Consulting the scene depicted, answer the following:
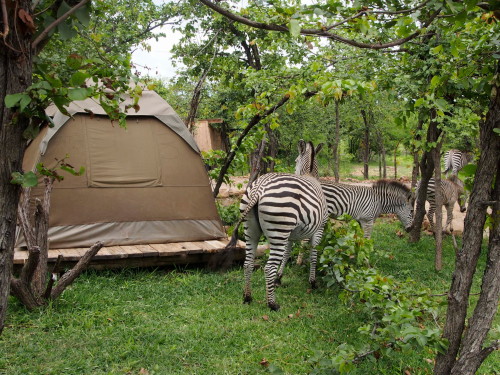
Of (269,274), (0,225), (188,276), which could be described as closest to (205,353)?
(269,274)

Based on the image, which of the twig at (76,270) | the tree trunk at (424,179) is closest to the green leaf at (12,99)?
the twig at (76,270)

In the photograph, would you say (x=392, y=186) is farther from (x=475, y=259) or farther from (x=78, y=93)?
(x=78, y=93)

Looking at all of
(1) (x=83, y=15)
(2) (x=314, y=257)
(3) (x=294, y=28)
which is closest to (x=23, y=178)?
(1) (x=83, y=15)

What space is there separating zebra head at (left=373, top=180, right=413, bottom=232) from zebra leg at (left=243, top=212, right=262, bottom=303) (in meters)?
3.24

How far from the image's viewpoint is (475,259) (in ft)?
9.16

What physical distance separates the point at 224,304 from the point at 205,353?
4.35 feet

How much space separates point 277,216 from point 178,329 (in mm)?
1679

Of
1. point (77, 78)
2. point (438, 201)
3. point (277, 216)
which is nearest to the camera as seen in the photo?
point (77, 78)

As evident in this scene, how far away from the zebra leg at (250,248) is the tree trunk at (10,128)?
376 centimetres

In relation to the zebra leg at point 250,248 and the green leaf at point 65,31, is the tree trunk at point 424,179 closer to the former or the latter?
the zebra leg at point 250,248

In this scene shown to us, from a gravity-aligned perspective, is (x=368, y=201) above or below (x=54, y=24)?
below

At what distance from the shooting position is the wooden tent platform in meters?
6.16

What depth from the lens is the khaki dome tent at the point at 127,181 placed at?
22.2ft

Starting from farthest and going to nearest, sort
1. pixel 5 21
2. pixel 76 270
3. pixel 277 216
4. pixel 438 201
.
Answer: pixel 438 201
pixel 277 216
pixel 76 270
pixel 5 21
